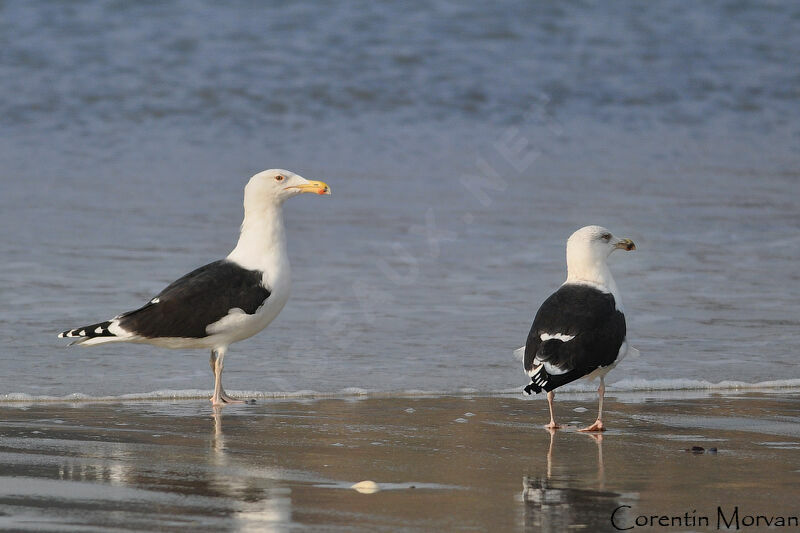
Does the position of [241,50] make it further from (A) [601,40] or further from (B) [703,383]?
(B) [703,383]

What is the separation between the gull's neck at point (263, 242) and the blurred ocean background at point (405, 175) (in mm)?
661

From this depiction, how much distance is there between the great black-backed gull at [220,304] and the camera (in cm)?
745

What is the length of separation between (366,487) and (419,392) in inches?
92.1

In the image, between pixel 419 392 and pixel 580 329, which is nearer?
pixel 580 329

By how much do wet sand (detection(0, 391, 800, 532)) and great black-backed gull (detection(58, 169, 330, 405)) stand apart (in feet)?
1.48

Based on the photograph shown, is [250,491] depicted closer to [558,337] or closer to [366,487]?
[366,487]

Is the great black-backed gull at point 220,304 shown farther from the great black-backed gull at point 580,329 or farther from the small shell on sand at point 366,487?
the small shell on sand at point 366,487

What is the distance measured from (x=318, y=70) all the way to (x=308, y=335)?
14.0m

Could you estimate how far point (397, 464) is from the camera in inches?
222

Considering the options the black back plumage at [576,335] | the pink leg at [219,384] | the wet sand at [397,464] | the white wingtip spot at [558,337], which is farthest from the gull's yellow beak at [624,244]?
the pink leg at [219,384]

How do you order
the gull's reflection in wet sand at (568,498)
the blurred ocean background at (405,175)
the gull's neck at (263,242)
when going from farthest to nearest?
the blurred ocean background at (405,175)
the gull's neck at (263,242)
the gull's reflection in wet sand at (568,498)

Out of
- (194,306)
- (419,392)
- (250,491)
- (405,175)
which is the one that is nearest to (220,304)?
(194,306)

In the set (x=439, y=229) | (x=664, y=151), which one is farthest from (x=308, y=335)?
(x=664, y=151)

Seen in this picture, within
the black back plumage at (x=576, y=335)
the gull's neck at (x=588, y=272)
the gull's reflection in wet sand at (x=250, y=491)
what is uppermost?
the gull's neck at (x=588, y=272)
